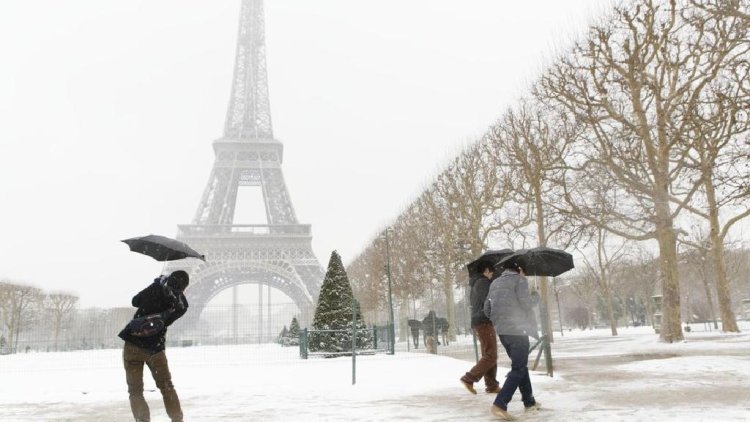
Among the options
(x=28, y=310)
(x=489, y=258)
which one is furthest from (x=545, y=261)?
(x=28, y=310)

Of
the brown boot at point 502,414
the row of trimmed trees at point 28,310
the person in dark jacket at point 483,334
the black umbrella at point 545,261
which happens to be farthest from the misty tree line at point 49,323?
the brown boot at point 502,414

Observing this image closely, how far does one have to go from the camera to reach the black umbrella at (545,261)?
812cm

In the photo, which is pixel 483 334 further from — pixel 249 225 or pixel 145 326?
pixel 249 225

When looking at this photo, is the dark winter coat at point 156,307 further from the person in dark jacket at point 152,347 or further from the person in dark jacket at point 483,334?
the person in dark jacket at point 483,334

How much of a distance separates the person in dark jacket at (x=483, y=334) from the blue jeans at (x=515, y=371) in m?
0.95

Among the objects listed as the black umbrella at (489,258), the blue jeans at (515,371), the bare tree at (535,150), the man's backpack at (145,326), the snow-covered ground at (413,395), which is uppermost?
the bare tree at (535,150)

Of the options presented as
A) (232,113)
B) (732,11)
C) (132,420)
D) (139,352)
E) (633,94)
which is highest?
(232,113)

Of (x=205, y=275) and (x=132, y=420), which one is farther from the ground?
(x=205, y=275)

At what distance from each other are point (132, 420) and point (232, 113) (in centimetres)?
6290

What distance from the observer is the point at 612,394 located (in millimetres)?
7258

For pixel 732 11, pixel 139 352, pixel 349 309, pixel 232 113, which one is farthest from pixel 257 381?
pixel 232 113

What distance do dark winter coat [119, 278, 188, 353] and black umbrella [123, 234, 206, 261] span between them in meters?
0.85

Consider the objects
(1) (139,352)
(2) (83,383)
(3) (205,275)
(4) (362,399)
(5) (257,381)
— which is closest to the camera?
(1) (139,352)

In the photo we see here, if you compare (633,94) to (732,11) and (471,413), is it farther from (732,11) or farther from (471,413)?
(471,413)
